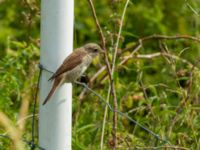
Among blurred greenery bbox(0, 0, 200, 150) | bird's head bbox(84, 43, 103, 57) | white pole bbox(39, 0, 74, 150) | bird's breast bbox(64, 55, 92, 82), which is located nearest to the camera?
white pole bbox(39, 0, 74, 150)

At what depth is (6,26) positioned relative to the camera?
21.7 ft

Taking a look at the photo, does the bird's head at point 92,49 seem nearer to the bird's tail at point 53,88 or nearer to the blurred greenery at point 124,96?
the blurred greenery at point 124,96

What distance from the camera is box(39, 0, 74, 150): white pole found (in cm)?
313

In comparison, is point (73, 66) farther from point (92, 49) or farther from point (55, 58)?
point (92, 49)

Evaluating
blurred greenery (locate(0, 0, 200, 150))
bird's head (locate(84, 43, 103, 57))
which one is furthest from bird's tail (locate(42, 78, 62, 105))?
bird's head (locate(84, 43, 103, 57))

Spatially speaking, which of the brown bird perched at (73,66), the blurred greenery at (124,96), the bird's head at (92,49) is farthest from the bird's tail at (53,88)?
the bird's head at (92,49)

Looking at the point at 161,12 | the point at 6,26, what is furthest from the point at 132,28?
the point at 6,26

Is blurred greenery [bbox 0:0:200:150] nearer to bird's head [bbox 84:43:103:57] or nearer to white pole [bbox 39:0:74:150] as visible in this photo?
white pole [bbox 39:0:74:150]

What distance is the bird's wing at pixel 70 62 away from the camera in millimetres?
3144

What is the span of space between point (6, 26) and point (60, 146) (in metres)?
3.57

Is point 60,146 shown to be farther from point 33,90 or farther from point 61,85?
point 33,90

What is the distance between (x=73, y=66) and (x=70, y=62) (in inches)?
5.3

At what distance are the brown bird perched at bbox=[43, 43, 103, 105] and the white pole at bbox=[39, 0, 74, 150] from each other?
0.04m

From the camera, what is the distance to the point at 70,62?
3.22 meters
